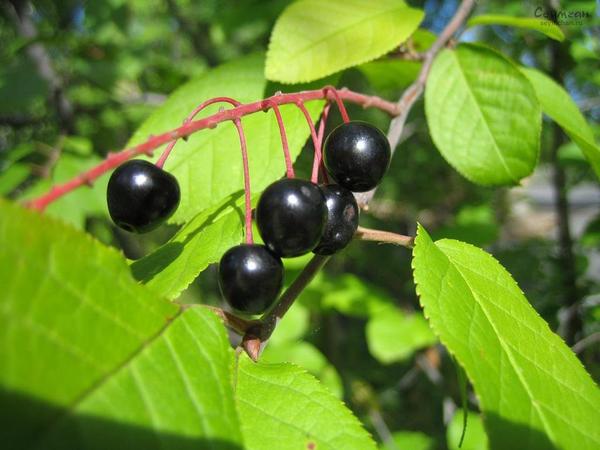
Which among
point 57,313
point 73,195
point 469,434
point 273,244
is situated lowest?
point 469,434

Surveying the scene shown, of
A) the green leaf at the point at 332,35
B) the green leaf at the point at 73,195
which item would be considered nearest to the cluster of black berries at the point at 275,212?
the green leaf at the point at 332,35

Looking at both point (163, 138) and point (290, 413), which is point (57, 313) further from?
point (290, 413)

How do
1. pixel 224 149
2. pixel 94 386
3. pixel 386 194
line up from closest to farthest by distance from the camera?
pixel 94 386 → pixel 224 149 → pixel 386 194

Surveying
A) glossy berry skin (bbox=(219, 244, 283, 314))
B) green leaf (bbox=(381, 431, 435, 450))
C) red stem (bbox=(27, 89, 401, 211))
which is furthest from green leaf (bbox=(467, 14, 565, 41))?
green leaf (bbox=(381, 431, 435, 450))

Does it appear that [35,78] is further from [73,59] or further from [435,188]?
[435,188]

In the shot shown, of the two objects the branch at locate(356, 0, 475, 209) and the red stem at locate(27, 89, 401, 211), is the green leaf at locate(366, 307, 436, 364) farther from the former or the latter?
the red stem at locate(27, 89, 401, 211)

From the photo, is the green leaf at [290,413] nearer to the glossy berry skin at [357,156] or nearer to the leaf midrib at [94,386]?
the leaf midrib at [94,386]

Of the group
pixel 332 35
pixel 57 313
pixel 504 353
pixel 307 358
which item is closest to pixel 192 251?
pixel 57 313
